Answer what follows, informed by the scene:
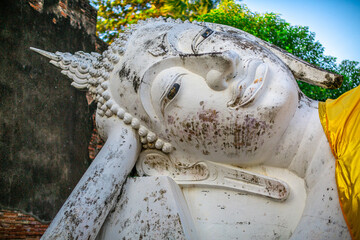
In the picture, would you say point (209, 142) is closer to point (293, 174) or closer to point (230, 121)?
point (230, 121)

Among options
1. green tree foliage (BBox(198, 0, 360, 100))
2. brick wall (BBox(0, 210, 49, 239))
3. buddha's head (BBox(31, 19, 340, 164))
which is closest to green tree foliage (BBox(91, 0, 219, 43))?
green tree foliage (BBox(198, 0, 360, 100))

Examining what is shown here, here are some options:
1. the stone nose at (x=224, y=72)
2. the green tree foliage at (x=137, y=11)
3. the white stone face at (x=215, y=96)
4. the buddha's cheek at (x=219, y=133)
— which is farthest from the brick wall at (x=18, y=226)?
the green tree foliage at (x=137, y=11)

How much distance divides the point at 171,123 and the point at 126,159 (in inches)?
12.4

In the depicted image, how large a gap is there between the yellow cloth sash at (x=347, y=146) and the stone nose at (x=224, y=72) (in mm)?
515

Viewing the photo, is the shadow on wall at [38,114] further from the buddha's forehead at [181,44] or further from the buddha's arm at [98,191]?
the buddha's forehead at [181,44]

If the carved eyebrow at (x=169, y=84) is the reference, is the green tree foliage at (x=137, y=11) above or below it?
above

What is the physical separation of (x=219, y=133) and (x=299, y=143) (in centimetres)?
43

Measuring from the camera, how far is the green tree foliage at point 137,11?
10078 mm

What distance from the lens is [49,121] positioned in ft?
18.1

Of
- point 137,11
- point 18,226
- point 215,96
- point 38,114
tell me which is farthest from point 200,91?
point 137,11

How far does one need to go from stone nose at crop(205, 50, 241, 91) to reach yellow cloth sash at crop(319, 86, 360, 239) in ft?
1.69

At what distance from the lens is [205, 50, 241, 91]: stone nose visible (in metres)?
1.82

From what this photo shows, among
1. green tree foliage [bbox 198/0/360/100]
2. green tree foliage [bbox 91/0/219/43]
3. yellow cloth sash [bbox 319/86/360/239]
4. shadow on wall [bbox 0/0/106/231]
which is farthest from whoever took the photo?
green tree foliage [bbox 91/0/219/43]

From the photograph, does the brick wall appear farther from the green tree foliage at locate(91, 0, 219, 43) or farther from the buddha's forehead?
the green tree foliage at locate(91, 0, 219, 43)
